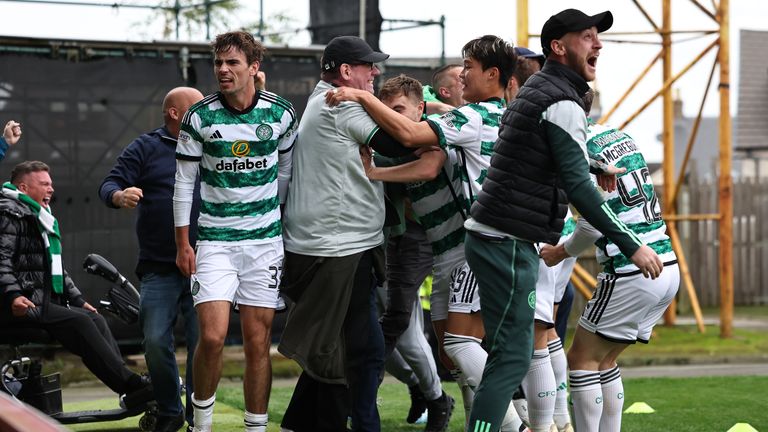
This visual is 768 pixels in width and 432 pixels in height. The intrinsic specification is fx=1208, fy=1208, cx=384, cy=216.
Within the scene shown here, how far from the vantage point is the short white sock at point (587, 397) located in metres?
5.80

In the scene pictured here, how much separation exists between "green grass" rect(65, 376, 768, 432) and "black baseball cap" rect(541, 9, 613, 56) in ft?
10.6

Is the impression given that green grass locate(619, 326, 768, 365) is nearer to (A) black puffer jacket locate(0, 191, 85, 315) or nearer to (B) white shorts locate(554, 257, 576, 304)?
(B) white shorts locate(554, 257, 576, 304)

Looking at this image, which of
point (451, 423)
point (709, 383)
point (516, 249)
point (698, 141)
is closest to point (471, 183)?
point (516, 249)

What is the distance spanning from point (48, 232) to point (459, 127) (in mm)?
3429

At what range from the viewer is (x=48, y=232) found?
7.89 metres

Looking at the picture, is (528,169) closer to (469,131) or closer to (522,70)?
(469,131)

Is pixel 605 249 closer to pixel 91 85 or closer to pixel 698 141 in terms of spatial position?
pixel 91 85

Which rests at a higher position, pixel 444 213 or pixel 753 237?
pixel 444 213

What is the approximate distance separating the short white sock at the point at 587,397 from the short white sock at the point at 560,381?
29.7 inches

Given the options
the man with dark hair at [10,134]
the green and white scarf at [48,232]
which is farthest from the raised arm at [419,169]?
the green and white scarf at [48,232]

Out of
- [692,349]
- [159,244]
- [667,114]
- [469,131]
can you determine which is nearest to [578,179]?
[469,131]

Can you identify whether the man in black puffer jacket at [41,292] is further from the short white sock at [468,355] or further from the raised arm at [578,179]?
the raised arm at [578,179]

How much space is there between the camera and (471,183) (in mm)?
5805

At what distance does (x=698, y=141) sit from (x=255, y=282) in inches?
1709
